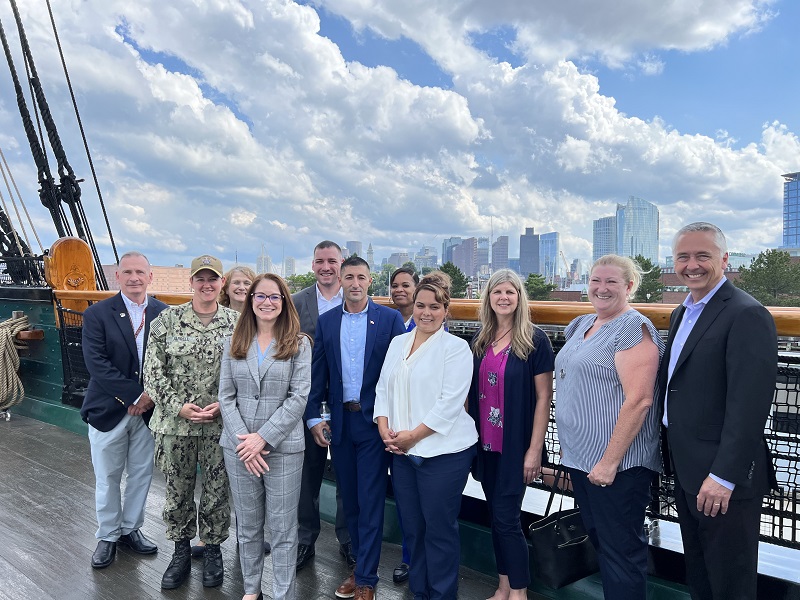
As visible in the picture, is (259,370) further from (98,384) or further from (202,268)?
(98,384)

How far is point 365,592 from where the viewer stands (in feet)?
7.59

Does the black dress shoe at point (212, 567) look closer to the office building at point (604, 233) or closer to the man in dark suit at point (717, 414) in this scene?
the man in dark suit at point (717, 414)

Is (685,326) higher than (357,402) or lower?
higher

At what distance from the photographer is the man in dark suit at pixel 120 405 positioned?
8.73ft

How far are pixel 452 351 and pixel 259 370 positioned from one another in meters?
0.76

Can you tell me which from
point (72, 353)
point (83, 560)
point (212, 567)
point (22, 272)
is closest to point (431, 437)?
point (212, 567)

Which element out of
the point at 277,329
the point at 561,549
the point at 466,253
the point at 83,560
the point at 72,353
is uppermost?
the point at 466,253

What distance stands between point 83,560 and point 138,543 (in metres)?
0.24

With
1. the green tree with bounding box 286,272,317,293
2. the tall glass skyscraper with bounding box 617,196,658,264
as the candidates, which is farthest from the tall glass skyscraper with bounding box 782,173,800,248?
the green tree with bounding box 286,272,317,293

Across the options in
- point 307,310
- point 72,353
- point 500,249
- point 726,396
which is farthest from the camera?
point 500,249

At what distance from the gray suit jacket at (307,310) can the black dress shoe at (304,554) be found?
3.24 ft

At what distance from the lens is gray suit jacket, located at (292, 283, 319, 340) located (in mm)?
2727

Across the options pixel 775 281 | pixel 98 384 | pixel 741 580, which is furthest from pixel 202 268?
pixel 775 281

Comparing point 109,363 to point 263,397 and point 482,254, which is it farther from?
point 482,254
